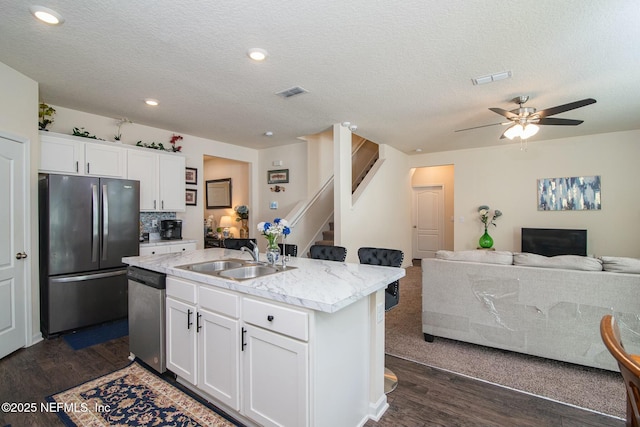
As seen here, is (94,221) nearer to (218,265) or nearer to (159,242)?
(159,242)

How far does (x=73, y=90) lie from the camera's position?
334 cm

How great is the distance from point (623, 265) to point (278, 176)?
17.2 feet

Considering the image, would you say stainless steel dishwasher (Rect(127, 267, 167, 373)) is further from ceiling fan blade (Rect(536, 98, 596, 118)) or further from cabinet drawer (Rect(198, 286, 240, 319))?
ceiling fan blade (Rect(536, 98, 596, 118))

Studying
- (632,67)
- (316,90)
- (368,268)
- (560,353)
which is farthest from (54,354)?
(632,67)

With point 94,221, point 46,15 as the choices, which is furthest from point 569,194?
point 94,221

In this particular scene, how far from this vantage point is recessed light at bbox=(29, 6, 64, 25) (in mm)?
1998

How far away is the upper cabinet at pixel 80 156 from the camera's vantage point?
3422 millimetres

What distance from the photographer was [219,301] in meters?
2.02

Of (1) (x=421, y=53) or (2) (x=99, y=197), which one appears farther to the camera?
(2) (x=99, y=197)

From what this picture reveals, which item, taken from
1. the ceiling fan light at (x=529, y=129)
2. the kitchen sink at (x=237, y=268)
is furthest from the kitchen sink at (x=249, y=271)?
the ceiling fan light at (x=529, y=129)

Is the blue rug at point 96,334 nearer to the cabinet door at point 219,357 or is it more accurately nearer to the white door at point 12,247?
the white door at point 12,247

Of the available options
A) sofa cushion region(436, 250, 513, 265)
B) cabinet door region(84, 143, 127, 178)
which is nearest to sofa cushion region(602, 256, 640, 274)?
sofa cushion region(436, 250, 513, 265)

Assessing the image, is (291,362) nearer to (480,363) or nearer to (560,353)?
(480,363)

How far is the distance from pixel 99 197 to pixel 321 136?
3750 mm
